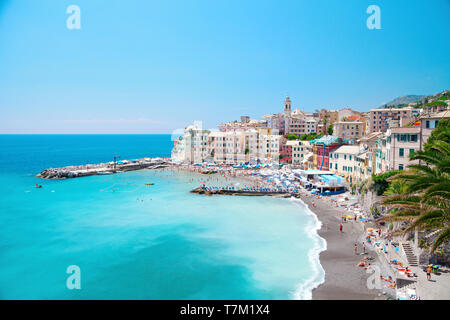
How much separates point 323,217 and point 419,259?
14837 mm

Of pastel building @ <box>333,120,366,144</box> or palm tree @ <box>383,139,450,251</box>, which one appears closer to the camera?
A: palm tree @ <box>383,139,450,251</box>

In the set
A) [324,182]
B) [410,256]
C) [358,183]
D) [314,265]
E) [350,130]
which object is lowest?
[314,265]

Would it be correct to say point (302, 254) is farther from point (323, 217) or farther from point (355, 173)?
point (355, 173)

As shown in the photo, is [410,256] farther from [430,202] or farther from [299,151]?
[299,151]

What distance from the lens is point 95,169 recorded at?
7756 centimetres

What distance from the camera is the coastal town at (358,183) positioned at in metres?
16.3

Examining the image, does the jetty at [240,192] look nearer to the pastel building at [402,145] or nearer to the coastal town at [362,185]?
the coastal town at [362,185]

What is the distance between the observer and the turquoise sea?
1964 cm

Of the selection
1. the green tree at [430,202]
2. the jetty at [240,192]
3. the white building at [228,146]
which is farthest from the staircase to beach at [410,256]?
the white building at [228,146]

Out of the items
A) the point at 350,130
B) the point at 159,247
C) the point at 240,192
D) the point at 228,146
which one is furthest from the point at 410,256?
the point at 228,146

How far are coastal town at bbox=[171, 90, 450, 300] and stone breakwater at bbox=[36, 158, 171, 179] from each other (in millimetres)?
7569

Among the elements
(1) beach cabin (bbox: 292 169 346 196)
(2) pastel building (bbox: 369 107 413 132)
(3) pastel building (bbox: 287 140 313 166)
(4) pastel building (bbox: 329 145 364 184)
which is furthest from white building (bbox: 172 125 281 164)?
(1) beach cabin (bbox: 292 169 346 196)

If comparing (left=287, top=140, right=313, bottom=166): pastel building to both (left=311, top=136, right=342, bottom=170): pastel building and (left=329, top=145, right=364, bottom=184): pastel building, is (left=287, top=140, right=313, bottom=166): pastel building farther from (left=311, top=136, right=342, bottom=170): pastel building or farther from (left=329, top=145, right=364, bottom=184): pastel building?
(left=329, top=145, right=364, bottom=184): pastel building

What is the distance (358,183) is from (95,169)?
2529 inches
